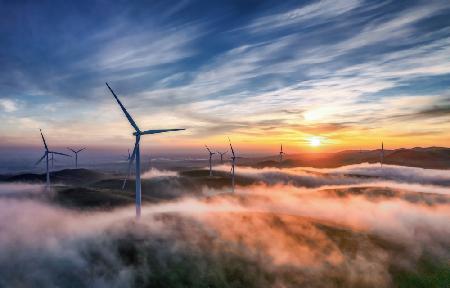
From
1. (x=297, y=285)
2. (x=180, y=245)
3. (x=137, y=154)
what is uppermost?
(x=137, y=154)

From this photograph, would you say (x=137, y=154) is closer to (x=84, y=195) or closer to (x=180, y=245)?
(x=180, y=245)

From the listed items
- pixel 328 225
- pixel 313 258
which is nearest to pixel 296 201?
pixel 328 225

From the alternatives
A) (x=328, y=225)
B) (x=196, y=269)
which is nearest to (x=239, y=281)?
(x=196, y=269)

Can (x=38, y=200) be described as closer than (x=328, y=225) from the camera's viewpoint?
No

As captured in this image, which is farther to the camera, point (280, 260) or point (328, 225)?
point (328, 225)

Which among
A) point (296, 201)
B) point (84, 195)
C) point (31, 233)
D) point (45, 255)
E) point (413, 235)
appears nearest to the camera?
point (45, 255)

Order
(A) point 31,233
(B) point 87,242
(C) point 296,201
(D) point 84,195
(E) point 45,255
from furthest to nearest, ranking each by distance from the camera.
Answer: (C) point 296,201 < (D) point 84,195 < (A) point 31,233 < (B) point 87,242 < (E) point 45,255

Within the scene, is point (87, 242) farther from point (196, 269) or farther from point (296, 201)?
point (296, 201)

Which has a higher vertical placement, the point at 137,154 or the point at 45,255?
the point at 137,154

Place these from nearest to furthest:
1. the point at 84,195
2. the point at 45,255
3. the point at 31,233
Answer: the point at 45,255, the point at 31,233, the point at 84,195
